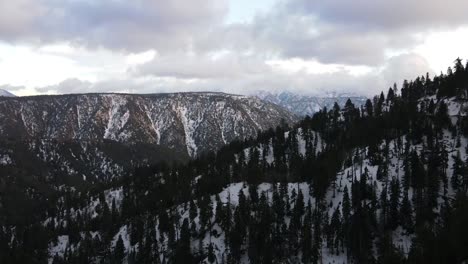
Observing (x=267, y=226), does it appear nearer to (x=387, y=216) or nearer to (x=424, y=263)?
(x=387, y=216)

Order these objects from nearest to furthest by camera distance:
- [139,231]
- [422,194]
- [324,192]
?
[422,194], [324,192], [139,231]

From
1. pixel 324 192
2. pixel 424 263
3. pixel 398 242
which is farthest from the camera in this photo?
pixel 324 192

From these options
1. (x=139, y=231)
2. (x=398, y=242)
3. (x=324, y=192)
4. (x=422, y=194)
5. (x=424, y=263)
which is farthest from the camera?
(x=139, y=231)

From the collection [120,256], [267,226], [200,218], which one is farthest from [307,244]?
[120,256]

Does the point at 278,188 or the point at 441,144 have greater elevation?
the point at 441,144

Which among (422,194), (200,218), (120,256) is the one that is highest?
(422,194)

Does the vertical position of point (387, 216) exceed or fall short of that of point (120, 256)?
it exceeds it

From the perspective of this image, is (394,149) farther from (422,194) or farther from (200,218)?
(200,218)

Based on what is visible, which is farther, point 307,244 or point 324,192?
point 324,192

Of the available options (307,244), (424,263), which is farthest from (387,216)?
(424,263)
